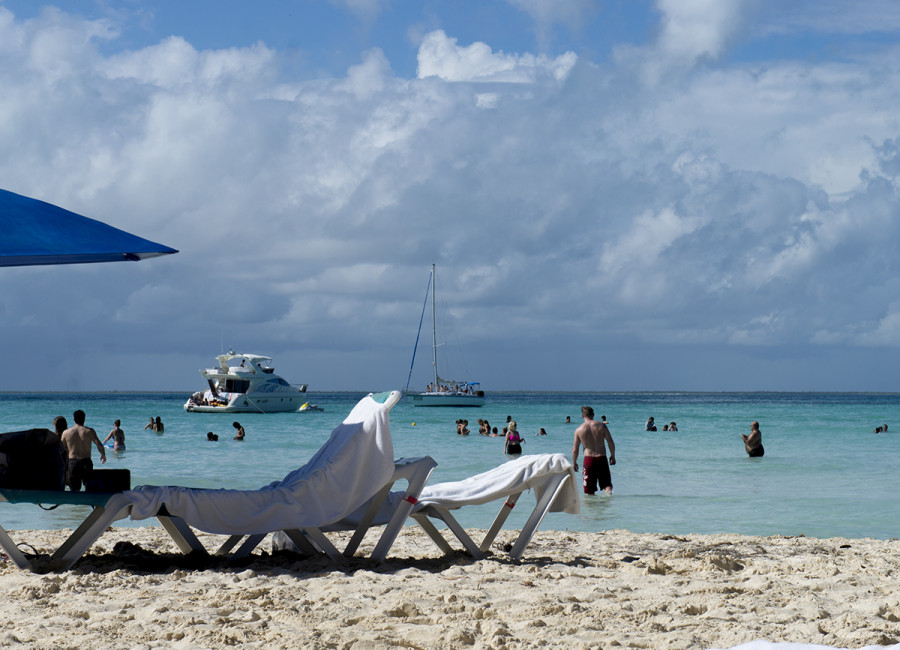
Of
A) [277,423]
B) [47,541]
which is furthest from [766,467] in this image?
[277,423]

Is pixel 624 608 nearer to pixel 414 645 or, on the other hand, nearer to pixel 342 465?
pixel 414 645

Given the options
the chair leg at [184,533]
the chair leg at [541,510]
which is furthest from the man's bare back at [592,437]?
the chair leg at [184,533]

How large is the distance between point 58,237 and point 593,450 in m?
7.36

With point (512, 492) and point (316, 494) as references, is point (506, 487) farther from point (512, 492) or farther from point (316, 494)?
point (316, 494)

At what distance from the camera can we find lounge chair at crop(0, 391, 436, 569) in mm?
5043

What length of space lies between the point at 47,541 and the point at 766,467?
536 inches

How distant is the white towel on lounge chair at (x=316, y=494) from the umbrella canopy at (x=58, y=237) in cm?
137

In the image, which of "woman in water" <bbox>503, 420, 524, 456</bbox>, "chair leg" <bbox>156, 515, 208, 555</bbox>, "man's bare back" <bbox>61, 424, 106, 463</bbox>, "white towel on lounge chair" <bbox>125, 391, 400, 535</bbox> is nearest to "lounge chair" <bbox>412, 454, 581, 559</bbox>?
"white towel on lounge chair" <bbox>125, 391, 400, 535</bbox>

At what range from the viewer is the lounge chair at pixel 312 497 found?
5043 millimetres

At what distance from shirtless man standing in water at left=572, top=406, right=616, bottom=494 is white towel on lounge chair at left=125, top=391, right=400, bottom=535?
5.55m

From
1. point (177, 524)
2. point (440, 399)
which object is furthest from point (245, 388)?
point (177, 524)

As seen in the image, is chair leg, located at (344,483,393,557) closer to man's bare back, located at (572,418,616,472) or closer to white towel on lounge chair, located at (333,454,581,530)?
white towel on lounge chair, located at (333,454,581,530)

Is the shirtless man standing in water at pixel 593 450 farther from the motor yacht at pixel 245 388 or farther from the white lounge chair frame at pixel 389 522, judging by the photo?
the motor yacht at pixel 245 388

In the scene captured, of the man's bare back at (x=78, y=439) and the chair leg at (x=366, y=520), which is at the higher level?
the man's bare back at (x=78, y=439)
